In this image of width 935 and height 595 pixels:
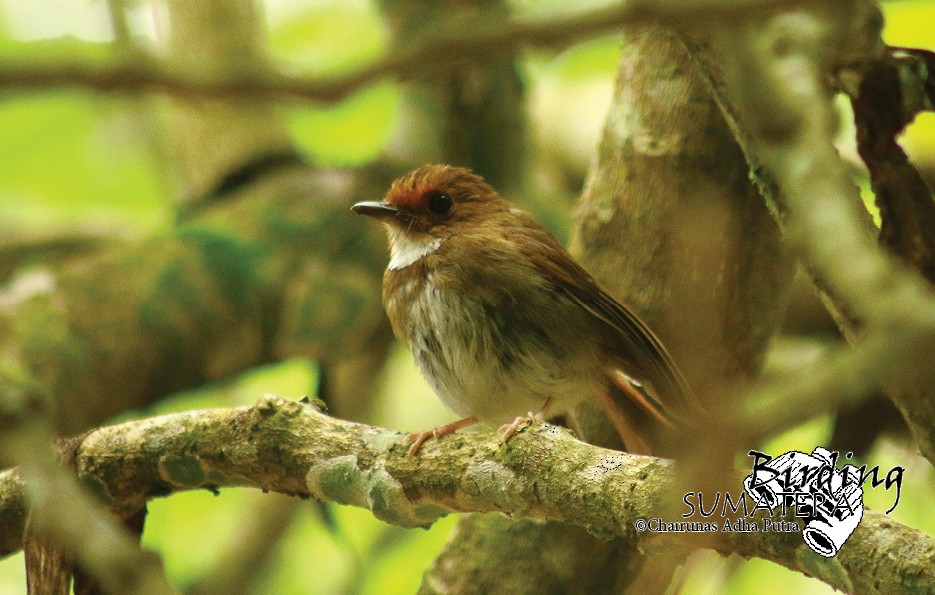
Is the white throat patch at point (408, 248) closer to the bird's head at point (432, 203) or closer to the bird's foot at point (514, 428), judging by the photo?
the bird's head at point (432, 203)

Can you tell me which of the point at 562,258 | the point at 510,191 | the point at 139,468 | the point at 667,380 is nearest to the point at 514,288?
the point at 562,258

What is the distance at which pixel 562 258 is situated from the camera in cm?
371

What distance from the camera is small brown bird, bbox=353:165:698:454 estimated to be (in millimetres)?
3539

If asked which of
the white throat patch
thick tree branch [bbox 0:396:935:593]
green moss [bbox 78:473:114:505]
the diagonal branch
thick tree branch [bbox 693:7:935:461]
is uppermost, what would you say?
the diagonal branch

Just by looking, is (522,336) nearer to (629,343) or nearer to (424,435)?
(629,343)

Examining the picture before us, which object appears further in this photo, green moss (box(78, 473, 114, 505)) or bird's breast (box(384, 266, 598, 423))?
bird's breast (box(384, 266, 598, 423))

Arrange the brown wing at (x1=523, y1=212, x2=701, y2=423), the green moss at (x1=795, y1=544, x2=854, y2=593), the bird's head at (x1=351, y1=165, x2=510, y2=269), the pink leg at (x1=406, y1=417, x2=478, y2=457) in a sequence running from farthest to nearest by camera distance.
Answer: the bird's head at (x1=351, y1=165, x2=510, y2=269) → the brown wing at (x1=523, y1=212, x2=701, y2=423) → the pink leg at (x1=406, y1=417, x2=478, y2=457) → the green moss at (x1=795, y1=544, x2=854, y2=593)

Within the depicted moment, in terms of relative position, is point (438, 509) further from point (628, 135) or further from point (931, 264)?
point (628, 135)

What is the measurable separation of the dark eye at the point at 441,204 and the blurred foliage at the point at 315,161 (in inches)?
32.2

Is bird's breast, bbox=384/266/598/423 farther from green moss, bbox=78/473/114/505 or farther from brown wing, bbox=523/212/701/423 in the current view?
green moss, bbox=78/473/114/505

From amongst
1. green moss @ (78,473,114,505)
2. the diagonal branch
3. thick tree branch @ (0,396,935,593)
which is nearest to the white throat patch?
thick tree branch @ (0,396,935,593)

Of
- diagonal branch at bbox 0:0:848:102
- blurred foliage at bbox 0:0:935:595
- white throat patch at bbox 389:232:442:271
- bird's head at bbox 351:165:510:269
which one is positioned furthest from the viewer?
blurred foliage at bbox 0:0:935:595

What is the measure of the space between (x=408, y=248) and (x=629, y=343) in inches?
35.0

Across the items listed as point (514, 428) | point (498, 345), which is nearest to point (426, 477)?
point (514, 428)
